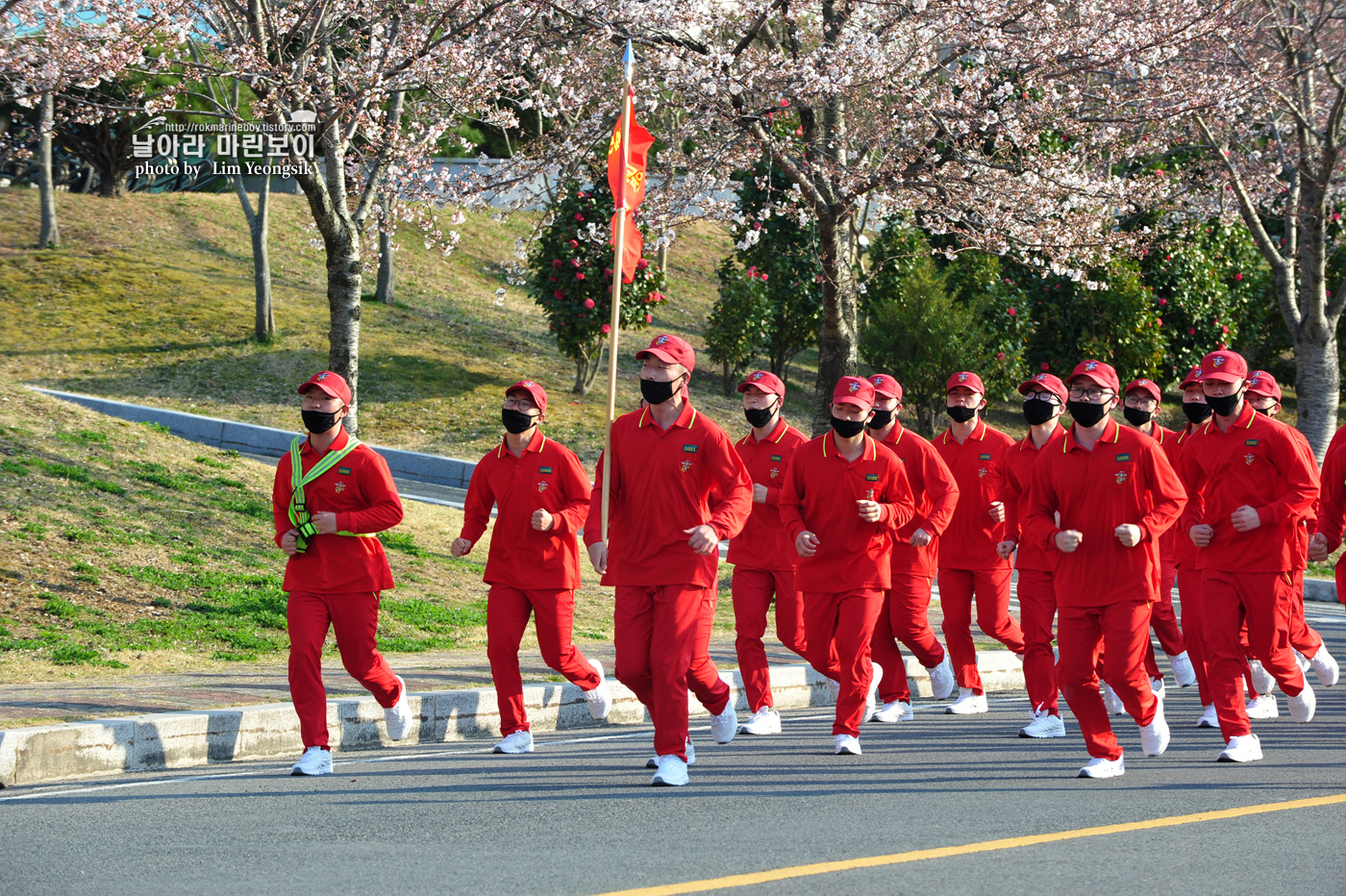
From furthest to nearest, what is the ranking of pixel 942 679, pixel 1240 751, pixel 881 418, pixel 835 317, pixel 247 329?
pixel 247 329, pixel 835 317, pixel 942 679, pixel 881 418, pixel 1240 751

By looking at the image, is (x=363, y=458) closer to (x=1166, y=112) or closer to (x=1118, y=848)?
(x=1118, y=848)

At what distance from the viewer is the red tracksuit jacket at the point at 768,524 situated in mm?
9312

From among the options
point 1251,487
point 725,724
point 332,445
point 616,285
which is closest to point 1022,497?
point 1251,487

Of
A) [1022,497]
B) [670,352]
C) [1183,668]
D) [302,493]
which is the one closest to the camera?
[670,352]

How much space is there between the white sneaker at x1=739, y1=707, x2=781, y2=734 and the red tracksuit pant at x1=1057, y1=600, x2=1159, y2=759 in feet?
6.80

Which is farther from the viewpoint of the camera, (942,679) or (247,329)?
(247,329)

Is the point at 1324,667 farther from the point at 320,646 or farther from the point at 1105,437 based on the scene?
the point at 320,646

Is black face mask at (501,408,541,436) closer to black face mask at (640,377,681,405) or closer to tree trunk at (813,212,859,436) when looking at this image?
black face mask at (640,377,681,405)

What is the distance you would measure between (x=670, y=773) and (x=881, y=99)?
10.2 meters

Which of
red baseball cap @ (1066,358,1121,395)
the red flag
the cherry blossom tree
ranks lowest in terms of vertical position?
red baseball cap @ (1066,358,1121,395)

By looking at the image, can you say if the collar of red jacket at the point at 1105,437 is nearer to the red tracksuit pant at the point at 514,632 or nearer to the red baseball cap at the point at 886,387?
the red baseball cap at the point at 886,387

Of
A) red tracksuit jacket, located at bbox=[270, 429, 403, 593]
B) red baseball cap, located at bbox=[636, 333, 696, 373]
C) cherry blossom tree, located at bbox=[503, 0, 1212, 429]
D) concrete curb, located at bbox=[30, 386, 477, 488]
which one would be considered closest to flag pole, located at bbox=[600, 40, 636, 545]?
red baseball cap, located at bbox=[636, 333, 696, 373]

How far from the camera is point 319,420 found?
7.88 m

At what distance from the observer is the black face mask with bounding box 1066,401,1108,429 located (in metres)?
7.63
